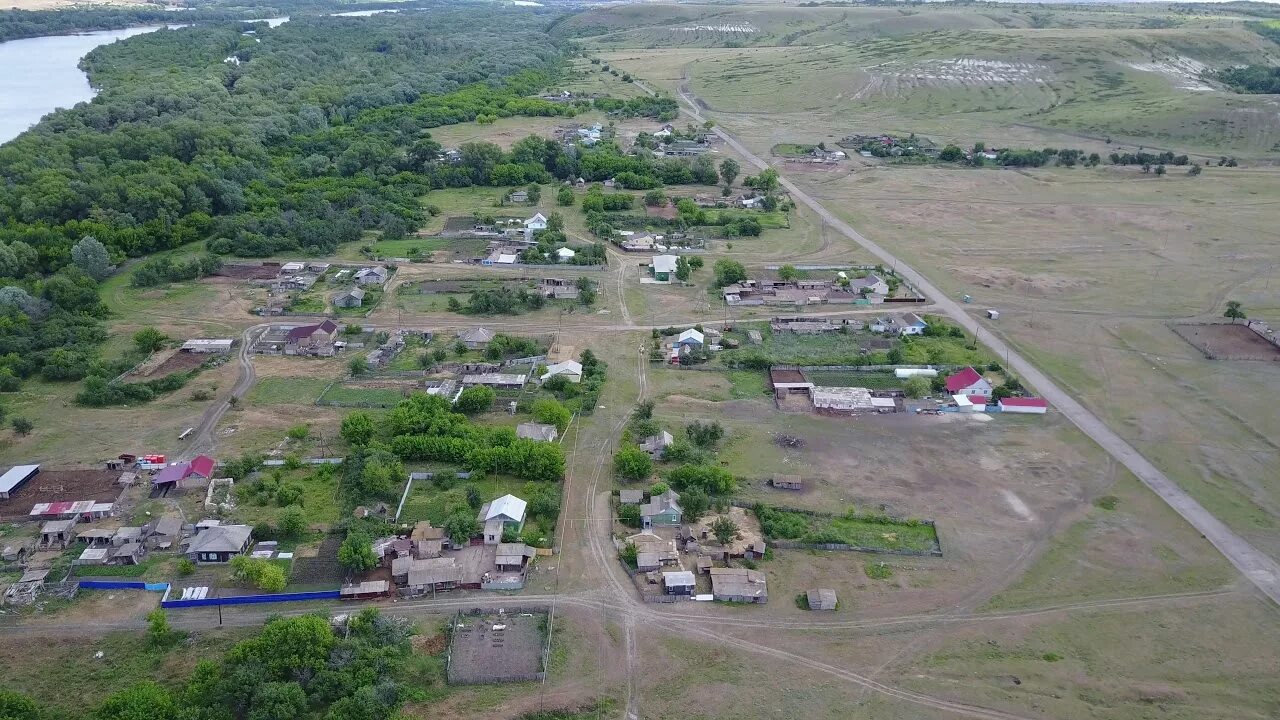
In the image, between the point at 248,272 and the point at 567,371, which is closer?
the point at 567,371

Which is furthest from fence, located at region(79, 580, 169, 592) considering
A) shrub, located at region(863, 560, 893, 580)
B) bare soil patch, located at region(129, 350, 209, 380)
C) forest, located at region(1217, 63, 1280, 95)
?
forest, located at region(1217, 63, 1280, 95)

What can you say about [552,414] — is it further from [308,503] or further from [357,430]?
[308,503]

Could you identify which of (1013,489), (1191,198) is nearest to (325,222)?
(1013,489)

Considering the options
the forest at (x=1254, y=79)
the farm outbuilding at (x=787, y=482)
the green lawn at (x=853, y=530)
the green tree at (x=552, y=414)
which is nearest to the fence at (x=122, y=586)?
the green tree at (x=552, y=414)

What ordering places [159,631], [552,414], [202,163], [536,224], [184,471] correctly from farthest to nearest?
[202,163], [536,224], [552,414], [184,471], [159,631]

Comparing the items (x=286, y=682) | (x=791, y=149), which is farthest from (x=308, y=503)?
(x=791, y=149)

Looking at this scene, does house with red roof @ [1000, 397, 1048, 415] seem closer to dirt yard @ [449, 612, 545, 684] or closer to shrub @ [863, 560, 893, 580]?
shrub @ [863, 560, 893, 580]

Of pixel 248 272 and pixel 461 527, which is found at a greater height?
pixel 248 272
